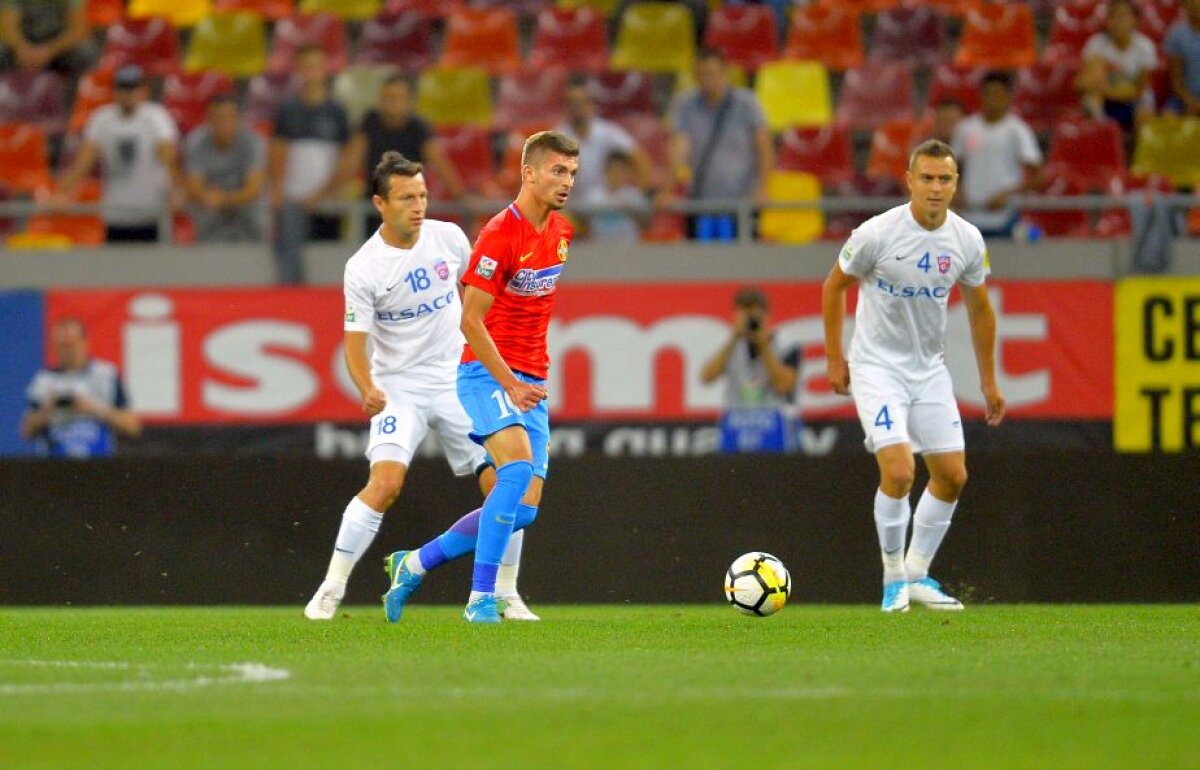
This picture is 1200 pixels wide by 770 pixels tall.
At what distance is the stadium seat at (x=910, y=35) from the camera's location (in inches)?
688

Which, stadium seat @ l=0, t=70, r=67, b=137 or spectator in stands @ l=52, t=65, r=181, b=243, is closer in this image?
spectator in stands @ l=52, t=65, r=181, b=243

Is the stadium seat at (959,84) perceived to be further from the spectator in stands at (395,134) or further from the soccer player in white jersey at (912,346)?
the soccer player in white jersey at (912,346)

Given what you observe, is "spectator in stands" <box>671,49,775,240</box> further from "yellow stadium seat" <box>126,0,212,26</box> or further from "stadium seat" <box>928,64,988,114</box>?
"yellow stadium seat" <box>126,0,212,26</box>

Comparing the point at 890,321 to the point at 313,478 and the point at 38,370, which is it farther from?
the point at 38,370

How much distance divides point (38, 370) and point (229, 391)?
1.37 m

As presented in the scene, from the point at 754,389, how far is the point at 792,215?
2638 millimetres

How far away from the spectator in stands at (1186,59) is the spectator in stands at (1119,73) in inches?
8.3

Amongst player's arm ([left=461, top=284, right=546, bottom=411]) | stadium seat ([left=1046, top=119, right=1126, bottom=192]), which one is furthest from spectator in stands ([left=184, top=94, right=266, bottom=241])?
player's arm ([left=461, top=284, right=546, bottom=411])

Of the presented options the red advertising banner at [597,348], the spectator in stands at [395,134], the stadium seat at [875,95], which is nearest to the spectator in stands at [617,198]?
the red advertising banner at [597,348]

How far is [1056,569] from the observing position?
11.7 m

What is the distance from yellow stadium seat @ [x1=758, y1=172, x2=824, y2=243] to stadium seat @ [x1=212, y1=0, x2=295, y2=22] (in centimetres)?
535

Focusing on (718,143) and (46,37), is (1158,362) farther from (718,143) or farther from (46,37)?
(46,37)

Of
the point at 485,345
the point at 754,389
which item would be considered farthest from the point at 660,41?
the point at 485,345

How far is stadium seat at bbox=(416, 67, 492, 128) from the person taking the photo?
1716 centimetres
